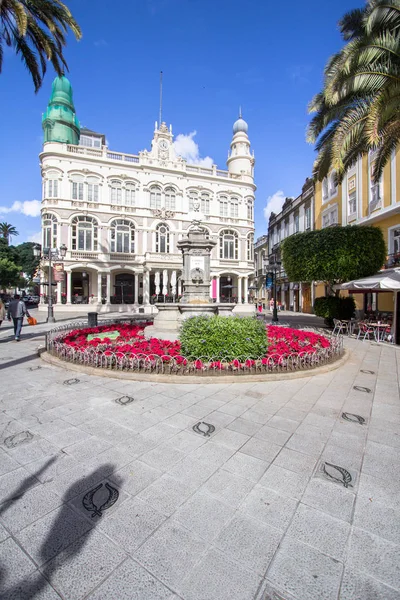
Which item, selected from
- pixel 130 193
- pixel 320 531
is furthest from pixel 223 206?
pixel 320 531

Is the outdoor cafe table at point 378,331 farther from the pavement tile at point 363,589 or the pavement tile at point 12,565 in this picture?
the pavement tile at point 12,565

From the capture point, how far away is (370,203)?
21.4 metres

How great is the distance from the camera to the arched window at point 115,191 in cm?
3419

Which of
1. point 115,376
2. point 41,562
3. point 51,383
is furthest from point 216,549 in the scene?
point 51,383

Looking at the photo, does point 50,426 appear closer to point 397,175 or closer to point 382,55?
point 382,55

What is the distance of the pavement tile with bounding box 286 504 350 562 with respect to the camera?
223 cm

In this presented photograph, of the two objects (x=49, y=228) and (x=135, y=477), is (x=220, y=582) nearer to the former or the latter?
(x=135, y=477)

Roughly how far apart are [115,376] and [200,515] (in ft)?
15.0

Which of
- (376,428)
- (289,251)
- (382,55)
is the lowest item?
(376,428)

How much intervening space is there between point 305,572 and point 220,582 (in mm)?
652

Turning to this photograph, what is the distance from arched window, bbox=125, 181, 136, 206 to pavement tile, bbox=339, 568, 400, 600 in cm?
3734

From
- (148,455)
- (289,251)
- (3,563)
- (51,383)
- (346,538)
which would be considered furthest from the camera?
(289,251)

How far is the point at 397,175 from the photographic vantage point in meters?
18.8

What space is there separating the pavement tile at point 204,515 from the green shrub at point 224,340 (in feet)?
13.8
